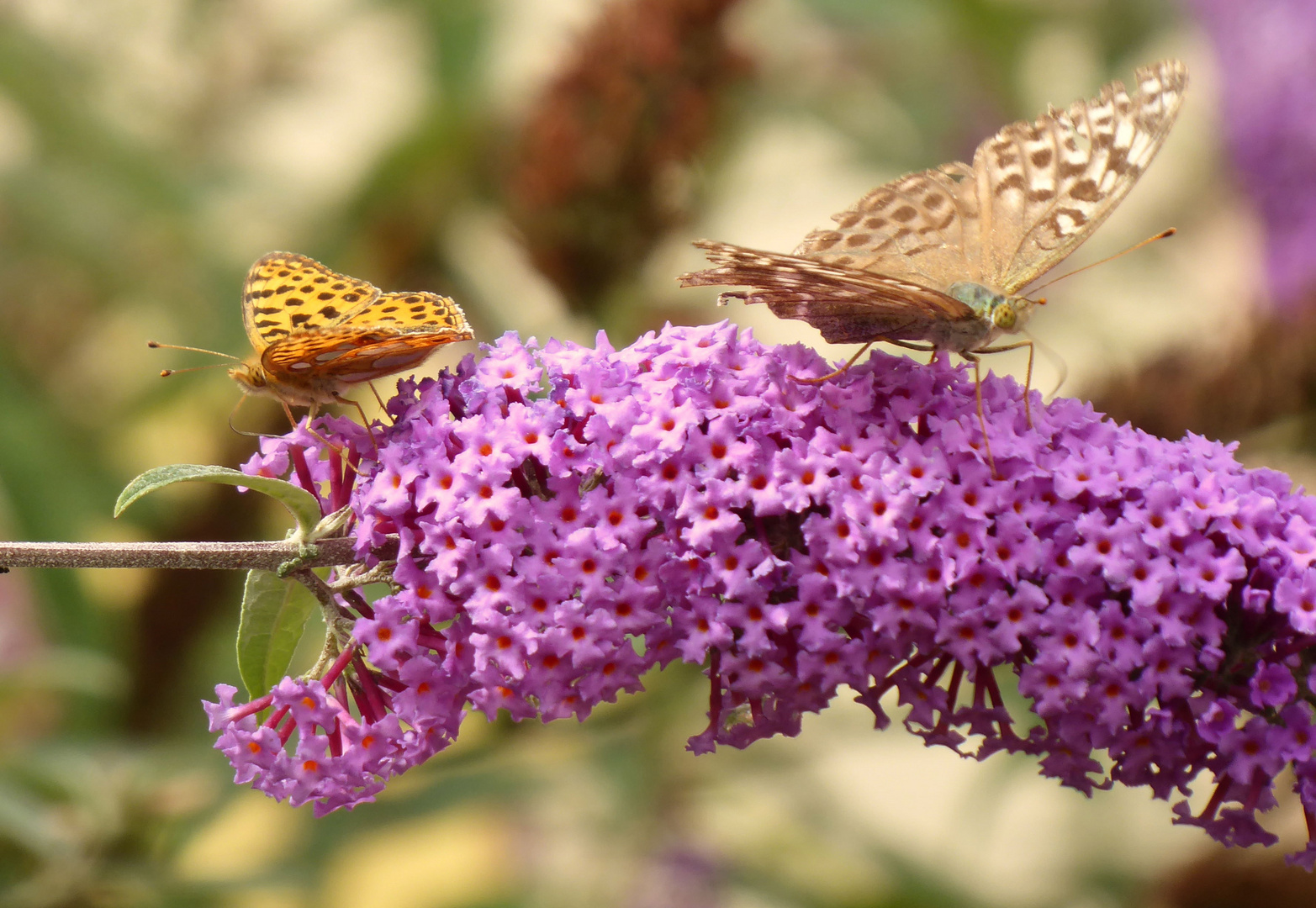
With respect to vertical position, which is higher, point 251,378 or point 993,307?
point 993,307

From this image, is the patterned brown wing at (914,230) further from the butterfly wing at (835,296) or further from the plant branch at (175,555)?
the plant branch at (175,555)

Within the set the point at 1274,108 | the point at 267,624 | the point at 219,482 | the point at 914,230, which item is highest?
the point at 1274,108

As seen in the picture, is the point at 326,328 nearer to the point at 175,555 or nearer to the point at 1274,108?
the point at 175,555

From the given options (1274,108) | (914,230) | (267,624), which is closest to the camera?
(267,624)

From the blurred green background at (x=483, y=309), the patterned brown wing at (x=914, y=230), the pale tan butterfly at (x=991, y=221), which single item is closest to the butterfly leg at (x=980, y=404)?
the pale tan butterfly at (x=991, y=221)

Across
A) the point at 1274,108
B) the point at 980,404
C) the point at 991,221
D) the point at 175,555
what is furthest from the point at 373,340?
the point at 1274,108

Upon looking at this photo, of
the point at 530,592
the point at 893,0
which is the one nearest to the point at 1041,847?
the point at 893,0

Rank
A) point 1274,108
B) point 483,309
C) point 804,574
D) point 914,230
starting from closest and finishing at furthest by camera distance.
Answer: point 804,574 → point 914,230 → point 483,309 → point 1274,108
